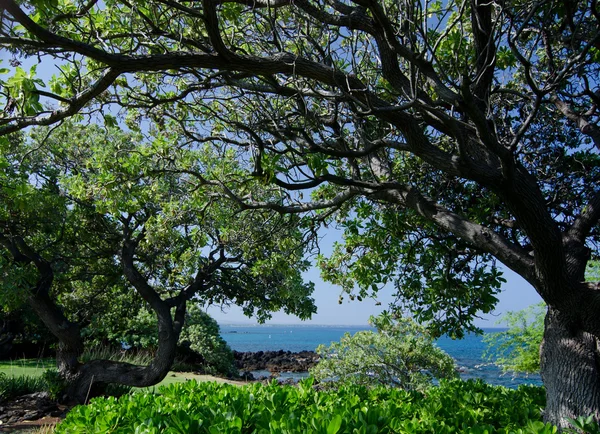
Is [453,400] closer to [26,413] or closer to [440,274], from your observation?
[440,274]

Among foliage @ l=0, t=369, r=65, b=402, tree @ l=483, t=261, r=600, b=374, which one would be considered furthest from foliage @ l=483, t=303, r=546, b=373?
foliage @ l=0, t=369, r=65, b=402

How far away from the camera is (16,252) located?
452 inches

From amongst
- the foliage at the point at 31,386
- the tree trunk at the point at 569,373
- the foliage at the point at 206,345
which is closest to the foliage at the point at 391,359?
the tree trunk at the point at 569,373

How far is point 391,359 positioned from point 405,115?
7.95m

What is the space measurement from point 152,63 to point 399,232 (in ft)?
15.6

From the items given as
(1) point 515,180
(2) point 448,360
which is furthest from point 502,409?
(2) point 448,360

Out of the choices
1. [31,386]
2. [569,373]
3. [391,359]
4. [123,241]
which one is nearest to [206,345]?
[31,386]

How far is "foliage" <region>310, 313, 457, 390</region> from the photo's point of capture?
36.5 ft

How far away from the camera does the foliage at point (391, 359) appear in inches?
438

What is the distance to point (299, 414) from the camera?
354cm

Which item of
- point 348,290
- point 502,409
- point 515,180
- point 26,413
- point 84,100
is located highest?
point 84,100

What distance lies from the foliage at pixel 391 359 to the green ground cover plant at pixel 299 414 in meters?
5.08

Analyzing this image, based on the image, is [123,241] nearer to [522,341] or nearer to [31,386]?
[31,386]

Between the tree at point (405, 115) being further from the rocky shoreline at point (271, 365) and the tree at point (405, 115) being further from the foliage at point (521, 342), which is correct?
the rocky shoreline at point (271, 365)
